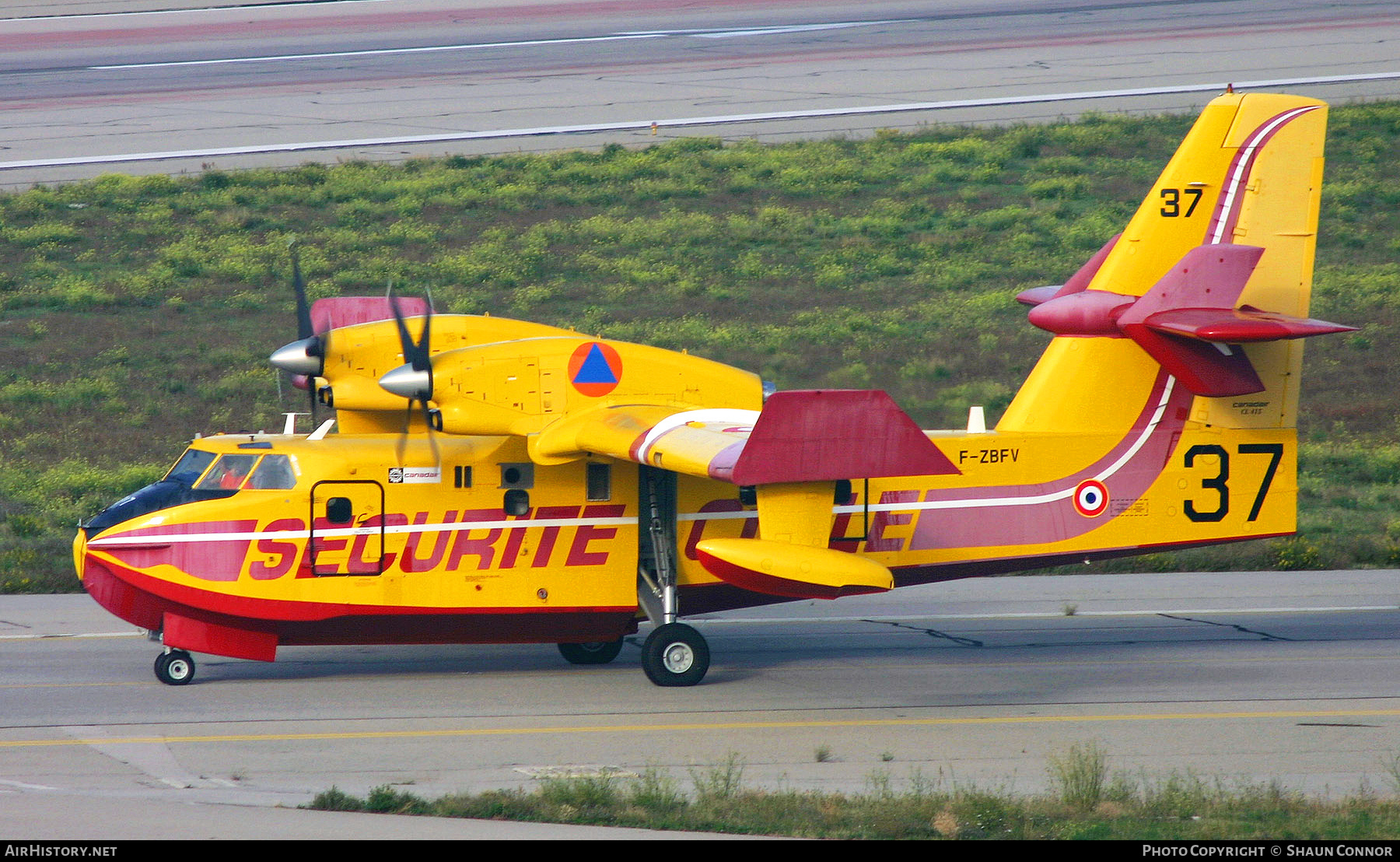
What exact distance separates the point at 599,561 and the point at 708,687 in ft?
6.01

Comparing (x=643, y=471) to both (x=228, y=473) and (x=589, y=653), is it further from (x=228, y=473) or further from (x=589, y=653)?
(x=228, y=473)

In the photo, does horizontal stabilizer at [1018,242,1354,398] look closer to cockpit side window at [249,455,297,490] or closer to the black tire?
the black tire

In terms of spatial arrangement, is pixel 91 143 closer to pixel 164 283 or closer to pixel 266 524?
pixel 164 283

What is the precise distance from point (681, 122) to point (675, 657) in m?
29.8

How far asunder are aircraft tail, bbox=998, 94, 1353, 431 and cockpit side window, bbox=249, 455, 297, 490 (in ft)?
26.6

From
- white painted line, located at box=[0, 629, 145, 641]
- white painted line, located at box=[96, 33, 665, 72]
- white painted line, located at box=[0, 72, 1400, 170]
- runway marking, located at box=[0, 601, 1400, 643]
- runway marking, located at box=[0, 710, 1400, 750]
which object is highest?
white painted line, located at box=[96, 33, 665, 72]

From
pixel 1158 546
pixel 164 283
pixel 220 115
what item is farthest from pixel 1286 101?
pixel 220 115

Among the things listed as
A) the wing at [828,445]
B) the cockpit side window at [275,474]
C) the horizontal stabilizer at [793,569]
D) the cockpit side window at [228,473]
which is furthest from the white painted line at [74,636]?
the wing at [828,445]

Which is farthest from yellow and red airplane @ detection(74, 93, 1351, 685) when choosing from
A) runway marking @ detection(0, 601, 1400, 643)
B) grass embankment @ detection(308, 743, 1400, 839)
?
grass embankment @ detection(308, 743, 1400, 839)

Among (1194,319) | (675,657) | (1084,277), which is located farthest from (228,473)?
(1194,319)

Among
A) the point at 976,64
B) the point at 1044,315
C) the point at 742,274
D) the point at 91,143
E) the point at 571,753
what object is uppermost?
the point at 976,64

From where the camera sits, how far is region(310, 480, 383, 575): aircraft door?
15312 millimetres

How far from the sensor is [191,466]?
51.9ft

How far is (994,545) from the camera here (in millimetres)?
16062
